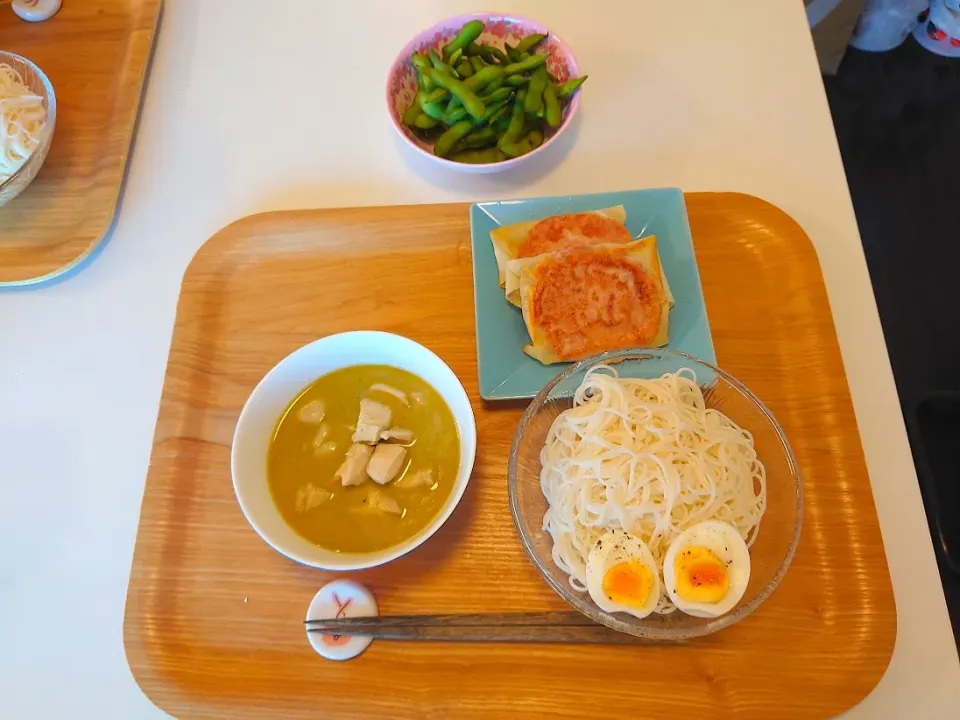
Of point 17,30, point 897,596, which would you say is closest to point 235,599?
point 897,596

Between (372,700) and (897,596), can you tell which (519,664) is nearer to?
(372,700)

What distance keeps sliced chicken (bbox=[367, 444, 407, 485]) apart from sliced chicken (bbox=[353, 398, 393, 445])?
0.10 ft

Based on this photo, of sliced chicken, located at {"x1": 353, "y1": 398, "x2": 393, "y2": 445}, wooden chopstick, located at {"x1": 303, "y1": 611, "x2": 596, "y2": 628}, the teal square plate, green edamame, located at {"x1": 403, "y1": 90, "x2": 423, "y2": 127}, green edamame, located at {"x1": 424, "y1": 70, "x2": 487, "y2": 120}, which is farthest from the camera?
green edamame, located at {"x1": 403, "y1": 90, "x2": 423, "y2": 127}

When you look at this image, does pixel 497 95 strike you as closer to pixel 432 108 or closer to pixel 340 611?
pixel 432 108

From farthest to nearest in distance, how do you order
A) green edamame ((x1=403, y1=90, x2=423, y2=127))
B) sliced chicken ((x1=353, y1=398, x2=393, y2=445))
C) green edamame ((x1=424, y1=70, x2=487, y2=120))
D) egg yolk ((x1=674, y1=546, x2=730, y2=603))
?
green edamame ((x1=403, y1=90, x2=423, y2=127)) → green edamame ((x1=424, y1=70, x2=487, y2=120)) → sliced chicken ((x1=353, y1=398, x2=393, y2=445)) → egg yolk ((x1=674, y1=546, x2=730, y2=603))

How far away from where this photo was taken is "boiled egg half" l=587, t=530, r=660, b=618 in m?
1.25

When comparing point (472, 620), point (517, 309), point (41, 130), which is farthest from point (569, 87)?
point (41, 130)

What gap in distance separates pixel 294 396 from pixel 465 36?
1129 mm

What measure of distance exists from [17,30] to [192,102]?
71 centimetres

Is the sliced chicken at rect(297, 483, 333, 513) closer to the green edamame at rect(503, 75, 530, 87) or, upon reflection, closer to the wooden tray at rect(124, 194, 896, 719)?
the wooden tray at rect(124, 194, 896, 719)

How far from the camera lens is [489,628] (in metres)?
1.35

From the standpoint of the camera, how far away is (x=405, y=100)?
195 centimetres

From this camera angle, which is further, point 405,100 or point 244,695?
point 405,100

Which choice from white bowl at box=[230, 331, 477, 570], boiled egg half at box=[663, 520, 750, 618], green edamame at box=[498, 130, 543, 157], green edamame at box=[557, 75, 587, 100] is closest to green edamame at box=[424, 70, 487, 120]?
green edamame at box=[498, 130, 543, 157]
